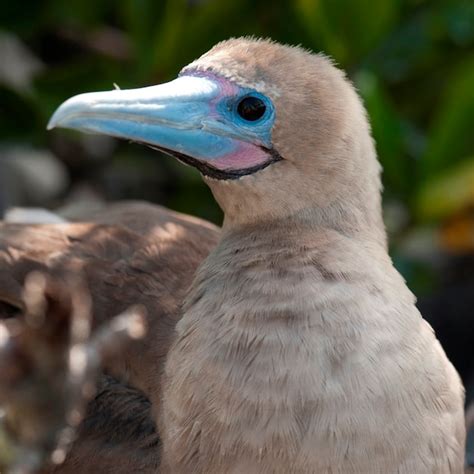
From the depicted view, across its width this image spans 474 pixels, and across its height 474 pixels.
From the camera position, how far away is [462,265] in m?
5.44

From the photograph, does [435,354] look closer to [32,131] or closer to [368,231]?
[368,231]

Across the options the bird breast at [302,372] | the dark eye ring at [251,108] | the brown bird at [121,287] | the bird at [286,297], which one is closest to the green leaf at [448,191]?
the brown bird at [121,287]

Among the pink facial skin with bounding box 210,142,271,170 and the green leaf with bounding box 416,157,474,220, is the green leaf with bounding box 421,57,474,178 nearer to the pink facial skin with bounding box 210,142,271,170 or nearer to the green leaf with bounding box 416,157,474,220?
the green leaf with bounding box 416,157,474,220

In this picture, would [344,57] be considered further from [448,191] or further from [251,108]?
[251,108]

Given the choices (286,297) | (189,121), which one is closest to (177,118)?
(189,121)

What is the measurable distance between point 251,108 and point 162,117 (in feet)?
0.65

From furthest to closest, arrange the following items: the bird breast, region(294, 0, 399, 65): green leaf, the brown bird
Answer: region(294, 0, 399, 65): green leaf < the brown bird < the bird breast

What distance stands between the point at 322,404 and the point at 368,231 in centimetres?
45

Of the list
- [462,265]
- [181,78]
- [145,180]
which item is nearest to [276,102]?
[181,78]

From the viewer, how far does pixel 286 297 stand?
235cm

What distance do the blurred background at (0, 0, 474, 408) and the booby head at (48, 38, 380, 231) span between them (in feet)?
5.73

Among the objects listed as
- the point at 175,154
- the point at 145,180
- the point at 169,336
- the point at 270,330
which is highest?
the point at 175,154

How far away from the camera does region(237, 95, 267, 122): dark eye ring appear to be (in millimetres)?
2402

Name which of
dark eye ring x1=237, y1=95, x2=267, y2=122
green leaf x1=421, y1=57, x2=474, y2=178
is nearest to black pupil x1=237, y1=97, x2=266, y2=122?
dark eye ring x1=237, y1=95, x2=267, y2=122
